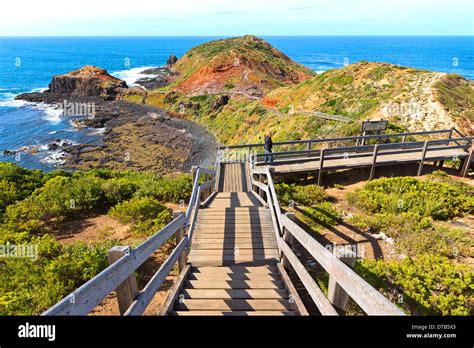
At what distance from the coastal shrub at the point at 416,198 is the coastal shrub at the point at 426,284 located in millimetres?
3283

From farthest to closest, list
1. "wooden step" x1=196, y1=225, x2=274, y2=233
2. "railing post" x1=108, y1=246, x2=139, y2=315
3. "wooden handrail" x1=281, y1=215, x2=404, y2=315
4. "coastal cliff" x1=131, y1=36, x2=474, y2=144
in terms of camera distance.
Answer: "coastal cliff" x1=131, y1=36, x2=474, y2=144, "wooden step" x1=196, y1=225, x2=274, y2=233, "railing post" x1=108, y1=246, x2=139, y2=315, "wooden handrail" x1=281, y1=215, x2=404, y2=315

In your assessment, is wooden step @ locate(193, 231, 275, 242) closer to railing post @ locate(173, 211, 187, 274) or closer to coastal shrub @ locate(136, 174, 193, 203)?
railing post @ locate(173, 211, 187, 274)

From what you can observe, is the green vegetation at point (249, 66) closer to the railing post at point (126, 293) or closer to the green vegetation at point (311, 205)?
the green vegetation at point (311, 205)

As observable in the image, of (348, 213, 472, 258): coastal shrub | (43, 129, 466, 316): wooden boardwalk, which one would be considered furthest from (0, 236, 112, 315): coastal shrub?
(348, 213, 472, 258): coastal shrub

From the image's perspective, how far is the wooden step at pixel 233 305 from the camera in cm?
385

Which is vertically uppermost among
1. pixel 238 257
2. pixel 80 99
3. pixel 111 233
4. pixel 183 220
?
pixel 80 99

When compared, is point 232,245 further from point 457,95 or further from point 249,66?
point 249,66

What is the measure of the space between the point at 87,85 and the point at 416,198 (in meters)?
67.6

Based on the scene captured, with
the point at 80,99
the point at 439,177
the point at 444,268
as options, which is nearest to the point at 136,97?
the point at 80,99

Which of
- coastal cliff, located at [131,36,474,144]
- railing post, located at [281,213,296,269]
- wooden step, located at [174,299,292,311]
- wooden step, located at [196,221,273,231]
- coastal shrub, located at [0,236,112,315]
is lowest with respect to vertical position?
coastal shrub, located at [0,236,112,315]

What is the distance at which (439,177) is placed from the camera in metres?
11.5

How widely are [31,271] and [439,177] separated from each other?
562 inches

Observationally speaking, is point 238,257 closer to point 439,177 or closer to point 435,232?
point 435,232

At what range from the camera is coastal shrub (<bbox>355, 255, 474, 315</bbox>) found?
461 centimetres
